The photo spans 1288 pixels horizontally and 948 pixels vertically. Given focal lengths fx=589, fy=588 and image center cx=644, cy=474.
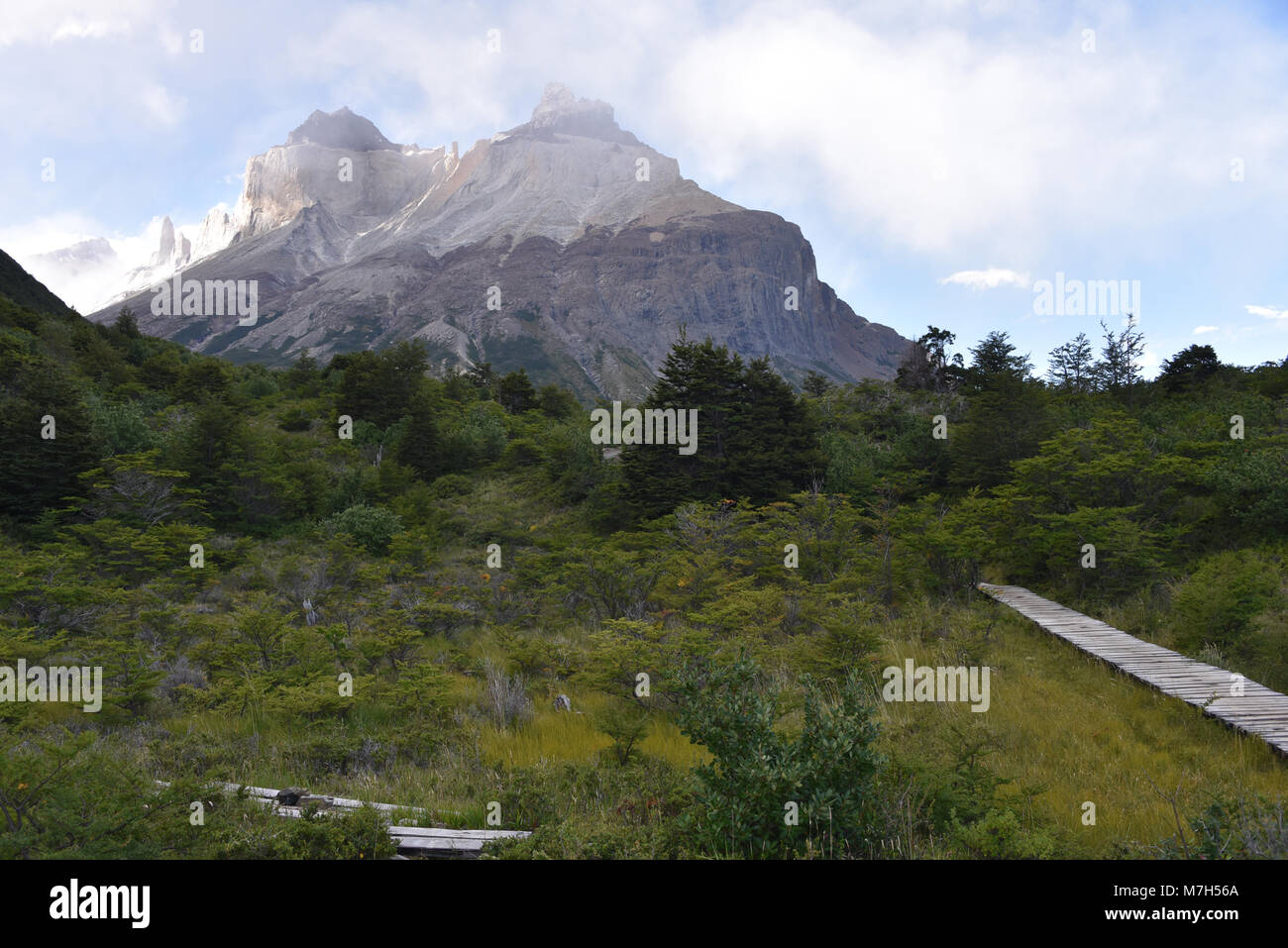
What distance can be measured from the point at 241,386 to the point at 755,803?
3304 centimetres

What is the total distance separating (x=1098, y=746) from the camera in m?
5.56

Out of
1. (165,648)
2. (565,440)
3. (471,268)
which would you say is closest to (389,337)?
(471,268)

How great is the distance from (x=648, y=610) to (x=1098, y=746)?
7.06 metres

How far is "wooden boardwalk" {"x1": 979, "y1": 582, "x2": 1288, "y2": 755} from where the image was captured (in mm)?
5707

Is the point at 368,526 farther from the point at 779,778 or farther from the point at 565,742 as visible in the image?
the point at 779,778

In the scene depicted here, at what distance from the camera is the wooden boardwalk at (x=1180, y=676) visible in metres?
5.71

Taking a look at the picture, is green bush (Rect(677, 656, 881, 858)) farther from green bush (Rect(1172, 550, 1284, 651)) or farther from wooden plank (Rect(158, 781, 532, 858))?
green bush (Rect(1172, 550, 1284, 651))

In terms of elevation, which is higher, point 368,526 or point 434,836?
point 368,526

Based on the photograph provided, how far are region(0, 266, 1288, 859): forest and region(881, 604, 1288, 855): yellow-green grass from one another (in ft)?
0.14

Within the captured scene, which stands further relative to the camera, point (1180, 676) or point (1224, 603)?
point (1224, 603)

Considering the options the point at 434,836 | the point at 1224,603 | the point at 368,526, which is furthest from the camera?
the point at 368,526

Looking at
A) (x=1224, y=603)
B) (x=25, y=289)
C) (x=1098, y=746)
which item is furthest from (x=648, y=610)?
(x=25, y=289)

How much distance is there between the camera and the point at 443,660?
8.86 metres

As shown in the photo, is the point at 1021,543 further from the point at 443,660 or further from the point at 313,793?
the point at 313,793
